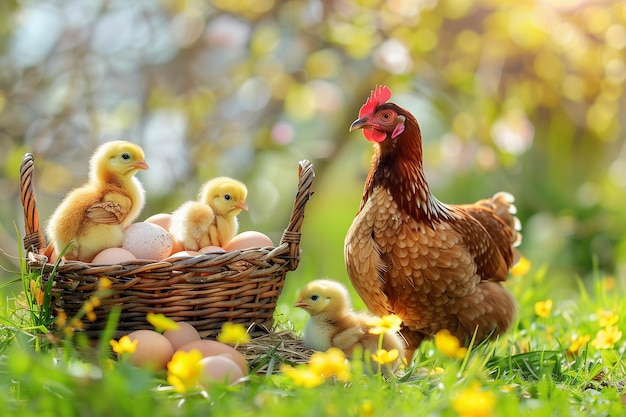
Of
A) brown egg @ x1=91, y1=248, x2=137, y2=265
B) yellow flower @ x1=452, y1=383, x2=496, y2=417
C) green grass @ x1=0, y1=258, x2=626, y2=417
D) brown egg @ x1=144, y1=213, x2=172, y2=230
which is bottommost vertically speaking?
green grass @ x1=0, y1=258, x2=626, y2=417

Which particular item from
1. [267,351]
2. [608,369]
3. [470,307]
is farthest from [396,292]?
[608,369]

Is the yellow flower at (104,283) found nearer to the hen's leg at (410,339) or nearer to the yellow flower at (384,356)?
the yellow flower at (384,356)

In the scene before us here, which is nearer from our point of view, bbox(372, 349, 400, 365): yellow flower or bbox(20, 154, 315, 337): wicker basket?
bbox(372, 349, 400, 365): yellow flower

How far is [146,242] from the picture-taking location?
2.34m

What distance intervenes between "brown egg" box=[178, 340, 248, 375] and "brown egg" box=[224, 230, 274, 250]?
47cm

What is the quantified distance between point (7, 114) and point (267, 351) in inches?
126

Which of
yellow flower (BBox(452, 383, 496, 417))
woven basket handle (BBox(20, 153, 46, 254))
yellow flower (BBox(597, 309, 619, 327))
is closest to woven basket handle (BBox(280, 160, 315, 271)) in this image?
woven basket handle (BBox(20, 153, 46, 254))

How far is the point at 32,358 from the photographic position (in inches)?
62.6

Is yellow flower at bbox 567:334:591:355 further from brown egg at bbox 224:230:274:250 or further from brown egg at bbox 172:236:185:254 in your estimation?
brown egg at bbox 172:236:185:254

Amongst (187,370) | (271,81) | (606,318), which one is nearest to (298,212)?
(187,370)

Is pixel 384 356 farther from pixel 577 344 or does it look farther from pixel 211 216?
pixel 577 344

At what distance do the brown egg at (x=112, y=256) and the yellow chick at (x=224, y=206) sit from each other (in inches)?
15.0

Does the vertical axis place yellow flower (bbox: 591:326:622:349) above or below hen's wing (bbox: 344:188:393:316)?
below

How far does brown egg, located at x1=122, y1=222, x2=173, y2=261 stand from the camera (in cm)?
233
